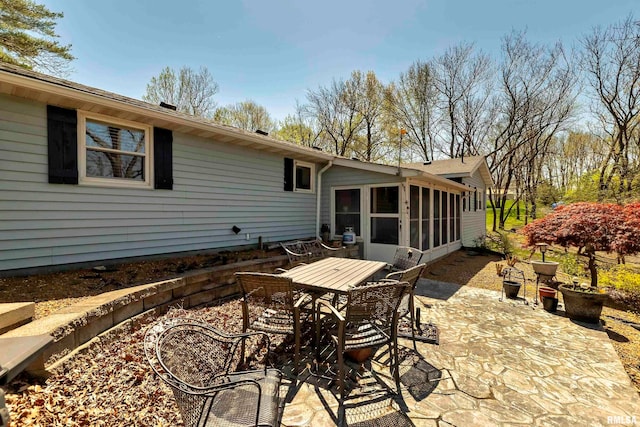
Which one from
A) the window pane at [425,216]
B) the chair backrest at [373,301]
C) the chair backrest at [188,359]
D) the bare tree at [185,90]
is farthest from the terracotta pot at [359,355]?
the bare tree at [185,90]

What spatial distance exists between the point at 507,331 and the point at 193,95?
17.5 meters

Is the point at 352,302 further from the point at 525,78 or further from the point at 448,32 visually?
the point at 525,78

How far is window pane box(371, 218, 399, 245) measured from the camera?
24.1ft

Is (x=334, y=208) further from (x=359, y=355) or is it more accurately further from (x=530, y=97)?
(x=530, y=97)

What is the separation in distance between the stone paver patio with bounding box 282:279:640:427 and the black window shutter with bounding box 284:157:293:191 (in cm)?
506

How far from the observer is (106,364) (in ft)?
7.59

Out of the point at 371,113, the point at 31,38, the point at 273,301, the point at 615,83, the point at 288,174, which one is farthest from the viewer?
the point at 371,113

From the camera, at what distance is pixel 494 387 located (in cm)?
260

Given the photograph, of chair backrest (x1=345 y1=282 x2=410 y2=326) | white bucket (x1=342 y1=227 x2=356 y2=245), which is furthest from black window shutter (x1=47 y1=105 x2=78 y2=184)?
white bucket (x1=342 y1=227 x2=356 y2=245)

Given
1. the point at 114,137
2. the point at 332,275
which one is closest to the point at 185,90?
the point at 114,137

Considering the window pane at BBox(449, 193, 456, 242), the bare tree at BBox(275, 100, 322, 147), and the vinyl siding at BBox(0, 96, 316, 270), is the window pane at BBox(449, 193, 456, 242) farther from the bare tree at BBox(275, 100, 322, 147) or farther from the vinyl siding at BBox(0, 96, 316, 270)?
the bare tree at BBox(275, 100, 322, 147)

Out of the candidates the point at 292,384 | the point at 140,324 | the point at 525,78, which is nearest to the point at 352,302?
the point at 292,384

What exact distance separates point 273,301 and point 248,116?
1851cm

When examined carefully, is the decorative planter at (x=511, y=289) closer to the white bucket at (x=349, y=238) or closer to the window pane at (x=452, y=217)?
the white bucket at (x=349, y=238)
